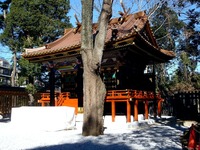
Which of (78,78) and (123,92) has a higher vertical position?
(78,78)

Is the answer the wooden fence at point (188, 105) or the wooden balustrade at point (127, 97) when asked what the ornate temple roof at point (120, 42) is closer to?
the wooden balustrade at point (127, 97)

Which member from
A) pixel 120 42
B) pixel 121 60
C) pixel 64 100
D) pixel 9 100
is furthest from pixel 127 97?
pixel 9 100

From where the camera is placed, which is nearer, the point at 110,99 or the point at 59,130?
the point at 59,130

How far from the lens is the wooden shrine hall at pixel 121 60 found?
12.3 m

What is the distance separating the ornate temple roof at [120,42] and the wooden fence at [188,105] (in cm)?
278

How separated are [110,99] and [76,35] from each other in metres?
6.50

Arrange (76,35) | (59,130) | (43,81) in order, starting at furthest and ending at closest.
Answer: (43,81) → (76,35) → (59,130)

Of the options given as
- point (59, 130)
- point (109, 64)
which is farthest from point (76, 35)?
point (59, 130)

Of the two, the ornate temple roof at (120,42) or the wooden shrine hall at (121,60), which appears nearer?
the ornate temple roof at (120,42)

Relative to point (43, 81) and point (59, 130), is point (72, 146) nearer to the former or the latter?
point (59, 130)

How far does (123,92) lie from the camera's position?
12875mm

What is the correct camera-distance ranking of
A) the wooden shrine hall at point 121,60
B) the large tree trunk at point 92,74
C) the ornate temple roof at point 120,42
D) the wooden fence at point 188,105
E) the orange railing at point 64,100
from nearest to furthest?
1. the large tree trunk at point 92,74
2. the ornate temple roof at point 120,42
3. the wooden shrine hall at point 121,60
4. the wooden fence at point 188,105
5. the orange railing at point 64,100

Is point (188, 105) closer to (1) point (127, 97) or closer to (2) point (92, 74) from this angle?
(1) point (127, 97)

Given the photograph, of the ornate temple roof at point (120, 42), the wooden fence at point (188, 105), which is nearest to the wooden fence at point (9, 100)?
the ornate temple roof at point (120, 42)
